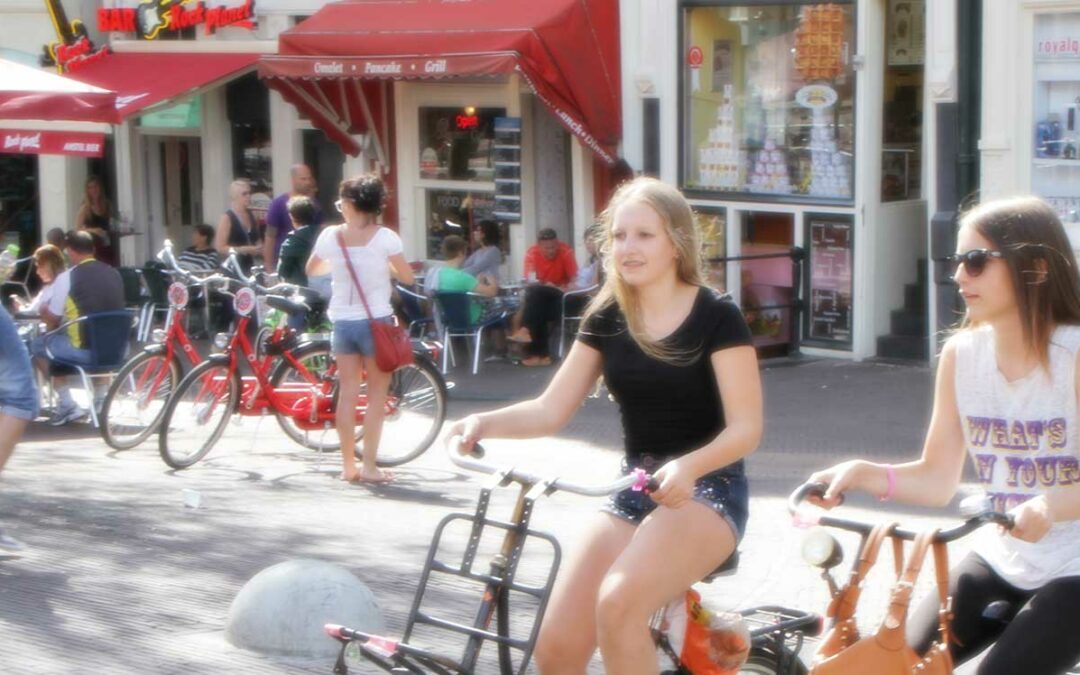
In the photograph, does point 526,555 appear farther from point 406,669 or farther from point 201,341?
point 201,341

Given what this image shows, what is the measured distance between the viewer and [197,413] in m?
10.1

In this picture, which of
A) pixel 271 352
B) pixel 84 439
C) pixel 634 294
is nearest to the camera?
pixel 634 294

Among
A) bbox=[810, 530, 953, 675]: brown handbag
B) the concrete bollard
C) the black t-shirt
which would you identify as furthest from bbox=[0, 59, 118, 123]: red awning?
bbox=[810, 530, 953, 675]: brown handbag

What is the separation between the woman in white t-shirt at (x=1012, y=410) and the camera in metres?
3.86

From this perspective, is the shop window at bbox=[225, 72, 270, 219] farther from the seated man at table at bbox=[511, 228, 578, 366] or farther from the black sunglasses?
the black sunglasses

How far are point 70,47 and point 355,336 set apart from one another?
10975 millimetres

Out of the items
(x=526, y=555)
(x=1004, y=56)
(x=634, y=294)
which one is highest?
(x=1004, y=56)

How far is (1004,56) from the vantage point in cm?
1252

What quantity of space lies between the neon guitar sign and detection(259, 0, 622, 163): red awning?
3762 mm

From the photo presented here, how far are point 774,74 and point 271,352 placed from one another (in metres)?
6.01

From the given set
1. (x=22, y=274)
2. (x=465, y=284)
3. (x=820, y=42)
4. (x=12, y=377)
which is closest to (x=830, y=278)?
(x=820, y=42)

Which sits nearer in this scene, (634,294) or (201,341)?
(634,294)

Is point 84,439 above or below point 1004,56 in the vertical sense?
below

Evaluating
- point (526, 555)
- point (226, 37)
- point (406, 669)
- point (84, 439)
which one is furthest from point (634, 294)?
point (226, 37)
